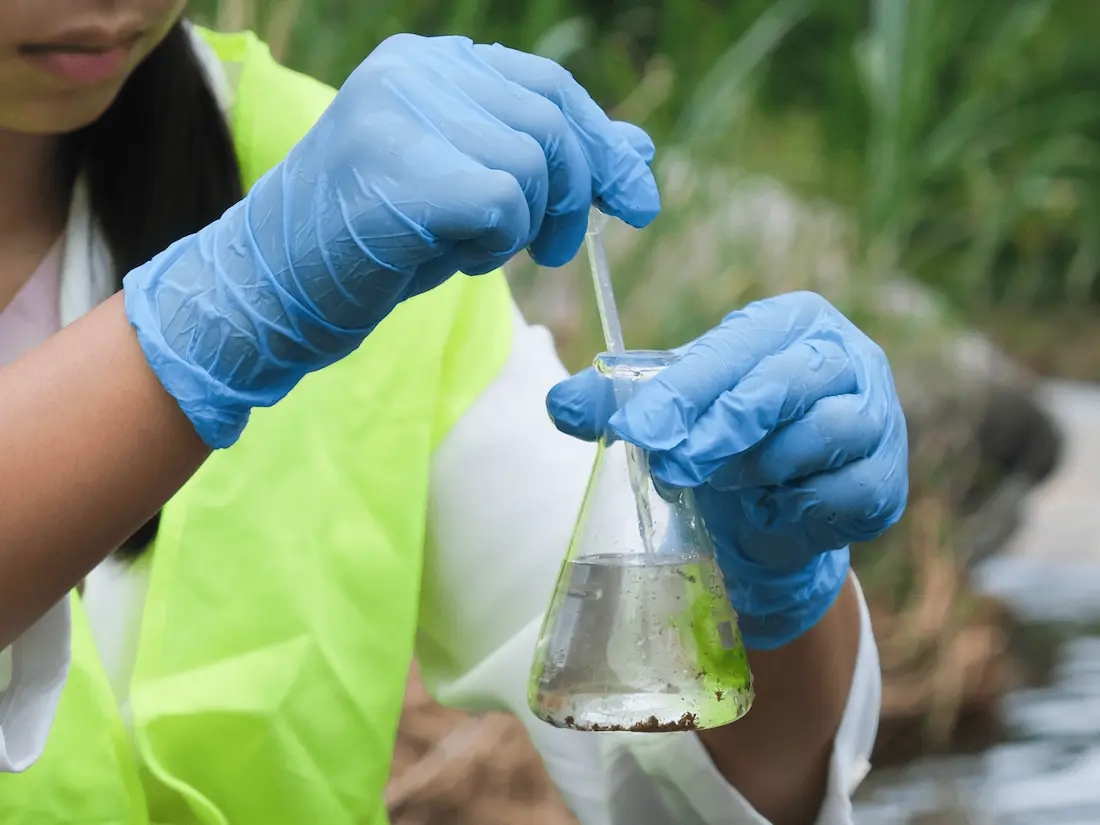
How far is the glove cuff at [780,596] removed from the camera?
118 centimetres

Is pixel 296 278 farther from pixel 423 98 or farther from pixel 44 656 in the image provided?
pixel 44 656

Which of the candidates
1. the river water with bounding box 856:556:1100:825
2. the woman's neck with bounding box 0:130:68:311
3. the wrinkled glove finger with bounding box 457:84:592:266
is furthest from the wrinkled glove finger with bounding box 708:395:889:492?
the river water with bounding box 856:556:1100:825

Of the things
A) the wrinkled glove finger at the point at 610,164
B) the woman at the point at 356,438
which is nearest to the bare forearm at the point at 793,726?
the woman at the point at 356,438

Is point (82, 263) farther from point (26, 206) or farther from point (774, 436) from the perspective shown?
point (774, 436)

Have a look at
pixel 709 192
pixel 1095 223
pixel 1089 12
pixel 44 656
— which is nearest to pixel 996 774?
pixel 709 192

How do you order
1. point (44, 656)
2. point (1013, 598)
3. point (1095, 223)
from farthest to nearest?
point (1095, 223) < point (1013, 598) < point (44, 656)

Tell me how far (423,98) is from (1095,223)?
15.7 feet

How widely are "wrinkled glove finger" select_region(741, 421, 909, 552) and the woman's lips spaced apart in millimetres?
608

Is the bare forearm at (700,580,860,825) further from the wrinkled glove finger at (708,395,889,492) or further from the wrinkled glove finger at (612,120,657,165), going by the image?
the wrinkled glove finger at (612,120,657,165)

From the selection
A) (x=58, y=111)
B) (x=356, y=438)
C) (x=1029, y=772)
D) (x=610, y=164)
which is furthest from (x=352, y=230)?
(x=1029, y=772)

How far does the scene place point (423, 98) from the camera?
0.96 metres

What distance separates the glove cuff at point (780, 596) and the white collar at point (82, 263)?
0.65 meters

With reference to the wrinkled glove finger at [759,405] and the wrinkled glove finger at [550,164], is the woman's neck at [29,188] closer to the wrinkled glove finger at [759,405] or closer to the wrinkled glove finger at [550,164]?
the wrinkled glove finger at [550,164]

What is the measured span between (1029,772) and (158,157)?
2.04 metres
